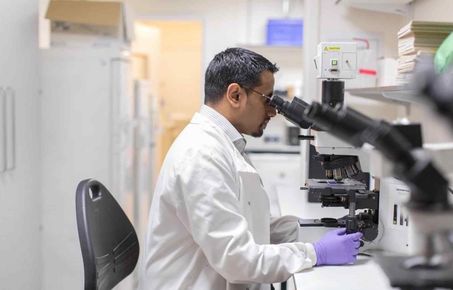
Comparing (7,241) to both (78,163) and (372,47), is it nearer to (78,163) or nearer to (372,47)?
(78,163)

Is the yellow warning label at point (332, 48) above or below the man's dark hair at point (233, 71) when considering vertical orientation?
above

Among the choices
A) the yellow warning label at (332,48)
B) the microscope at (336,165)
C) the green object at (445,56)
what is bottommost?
the microscope at (336,165)

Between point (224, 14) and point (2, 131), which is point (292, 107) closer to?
point (2, 131)

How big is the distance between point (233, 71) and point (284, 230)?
69cm

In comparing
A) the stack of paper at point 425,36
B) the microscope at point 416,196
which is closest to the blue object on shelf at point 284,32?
the stack of paper at point 425,36

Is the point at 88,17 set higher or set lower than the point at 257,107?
higher

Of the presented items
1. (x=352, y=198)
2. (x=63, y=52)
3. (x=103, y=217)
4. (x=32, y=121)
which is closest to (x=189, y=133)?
(x=103, y=217)

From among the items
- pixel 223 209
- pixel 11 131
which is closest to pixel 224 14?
pixel 11 131

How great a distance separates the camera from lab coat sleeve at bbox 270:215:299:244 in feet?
6.12

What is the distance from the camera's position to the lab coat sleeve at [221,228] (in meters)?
1.33

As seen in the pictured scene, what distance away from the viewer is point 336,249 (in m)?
1.50

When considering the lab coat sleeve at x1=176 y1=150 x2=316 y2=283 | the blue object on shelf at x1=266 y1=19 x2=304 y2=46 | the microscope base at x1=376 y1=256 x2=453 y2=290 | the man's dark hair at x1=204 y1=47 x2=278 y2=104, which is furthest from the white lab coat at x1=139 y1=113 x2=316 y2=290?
the blue object on shelf at x1=266 y1=19 x2=304 y2=46

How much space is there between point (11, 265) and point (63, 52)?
1.20 metres

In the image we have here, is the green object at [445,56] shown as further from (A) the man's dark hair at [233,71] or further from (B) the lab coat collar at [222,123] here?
(B) the lab coat collar at [222,123]
